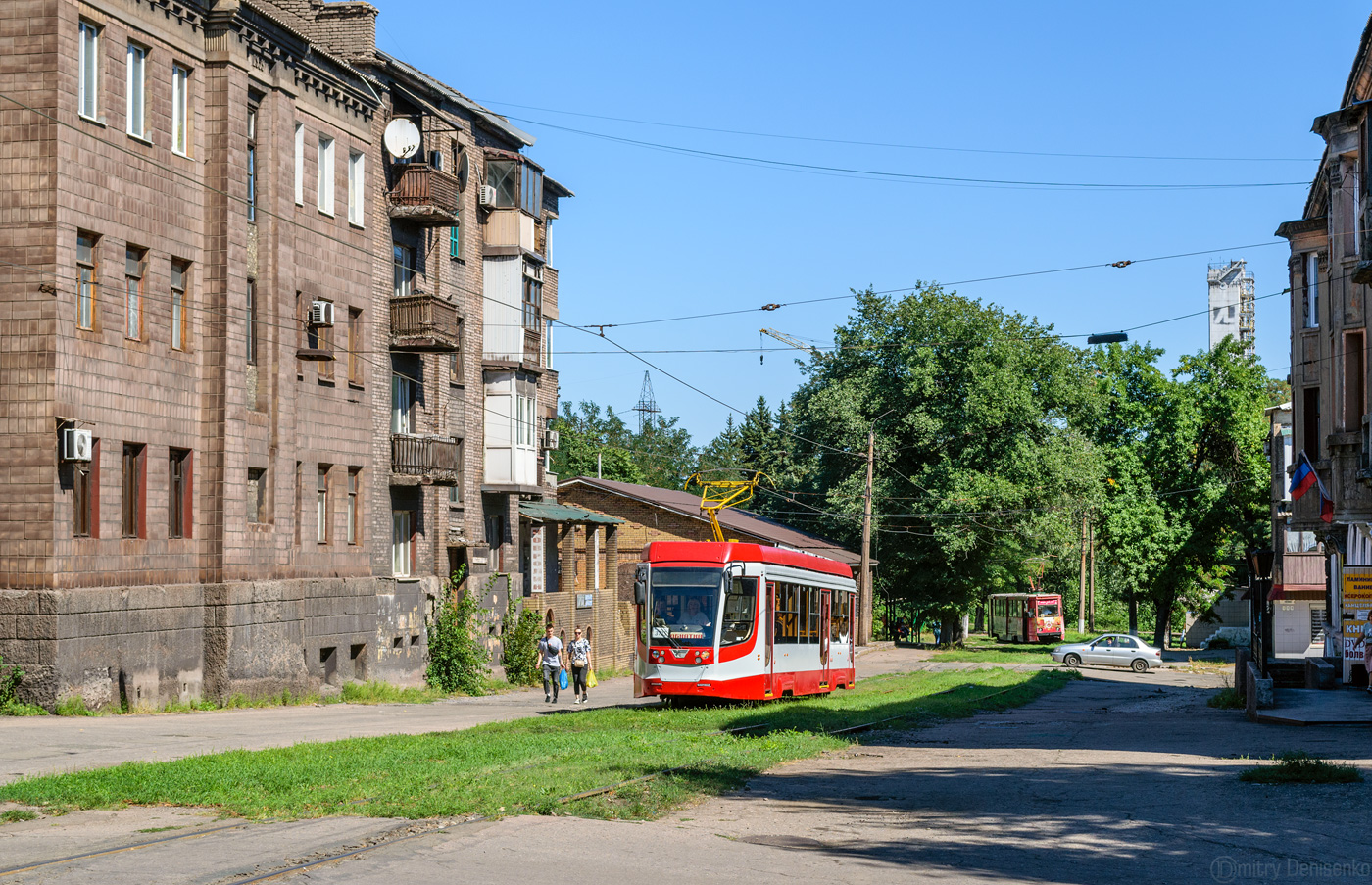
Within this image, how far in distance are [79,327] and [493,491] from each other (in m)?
18.6

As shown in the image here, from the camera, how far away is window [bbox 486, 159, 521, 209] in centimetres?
4197

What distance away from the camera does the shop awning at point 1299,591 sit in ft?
201

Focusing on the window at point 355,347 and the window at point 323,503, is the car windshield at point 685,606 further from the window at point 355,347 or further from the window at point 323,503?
the window at point 355,347

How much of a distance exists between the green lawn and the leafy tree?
132 feet

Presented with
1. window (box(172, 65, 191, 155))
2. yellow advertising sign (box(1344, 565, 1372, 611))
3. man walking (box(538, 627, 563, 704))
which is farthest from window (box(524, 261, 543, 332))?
Answer: yellow advertising sign (box(1344, 565, 1372, 611))

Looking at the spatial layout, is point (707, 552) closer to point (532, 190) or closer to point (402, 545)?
point (402, 545)

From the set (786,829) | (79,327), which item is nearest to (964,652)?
(79,327)

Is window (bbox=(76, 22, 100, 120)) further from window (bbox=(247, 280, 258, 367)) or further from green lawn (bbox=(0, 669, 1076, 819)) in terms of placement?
green lawn (bbox=(0, 669, 1076, 819))

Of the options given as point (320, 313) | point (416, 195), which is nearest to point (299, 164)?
point (320, 313)

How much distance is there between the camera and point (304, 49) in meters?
31.1

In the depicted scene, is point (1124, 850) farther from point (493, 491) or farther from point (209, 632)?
point (493, 491)

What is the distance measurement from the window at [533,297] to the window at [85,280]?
19.3 m

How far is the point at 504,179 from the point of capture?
1666 inches

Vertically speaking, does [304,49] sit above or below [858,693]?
above
